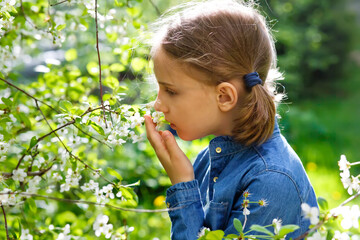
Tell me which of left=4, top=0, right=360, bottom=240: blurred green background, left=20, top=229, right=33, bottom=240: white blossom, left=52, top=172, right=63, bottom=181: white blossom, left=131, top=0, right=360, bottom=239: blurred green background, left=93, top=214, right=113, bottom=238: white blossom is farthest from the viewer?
left=131, top=0, right=360, bottom=239: blurred green background

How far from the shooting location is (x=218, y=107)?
157 centimetres

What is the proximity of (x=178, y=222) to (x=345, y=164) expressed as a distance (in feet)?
1.83

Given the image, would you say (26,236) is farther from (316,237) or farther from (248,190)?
(316,237)

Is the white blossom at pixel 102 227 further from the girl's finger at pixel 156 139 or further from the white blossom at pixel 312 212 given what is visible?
the white blossom at pixel 312 212

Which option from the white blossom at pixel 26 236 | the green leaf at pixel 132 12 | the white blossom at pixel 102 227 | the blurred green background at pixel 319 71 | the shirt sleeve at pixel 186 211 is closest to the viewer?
the white blossom at pixel 102 227

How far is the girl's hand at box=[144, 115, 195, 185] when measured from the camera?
5.11ft

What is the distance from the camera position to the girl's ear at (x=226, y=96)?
5.05 ft

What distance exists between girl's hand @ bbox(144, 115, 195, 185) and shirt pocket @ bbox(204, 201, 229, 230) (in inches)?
4.7

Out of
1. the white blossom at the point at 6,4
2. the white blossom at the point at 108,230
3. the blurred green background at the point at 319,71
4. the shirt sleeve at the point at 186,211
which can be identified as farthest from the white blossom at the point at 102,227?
the blurred green background at the point at 319,71

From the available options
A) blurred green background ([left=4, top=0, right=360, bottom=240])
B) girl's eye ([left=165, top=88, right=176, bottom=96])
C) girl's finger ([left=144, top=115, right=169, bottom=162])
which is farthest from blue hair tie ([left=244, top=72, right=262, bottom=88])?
blurred green background ([left=4, top=0, right=360, bottom=240])

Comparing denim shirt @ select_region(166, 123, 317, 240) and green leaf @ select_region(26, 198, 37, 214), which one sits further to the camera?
green leaf @ select_region(26, 198, 37, 214)

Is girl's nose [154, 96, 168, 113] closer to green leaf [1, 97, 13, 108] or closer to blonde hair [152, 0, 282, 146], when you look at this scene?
blonde hair [152, 0, 282, 146]

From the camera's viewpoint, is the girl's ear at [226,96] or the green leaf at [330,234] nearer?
the green leaf at [330,234]

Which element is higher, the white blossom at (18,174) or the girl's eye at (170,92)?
the girl's eye at (170,92)
